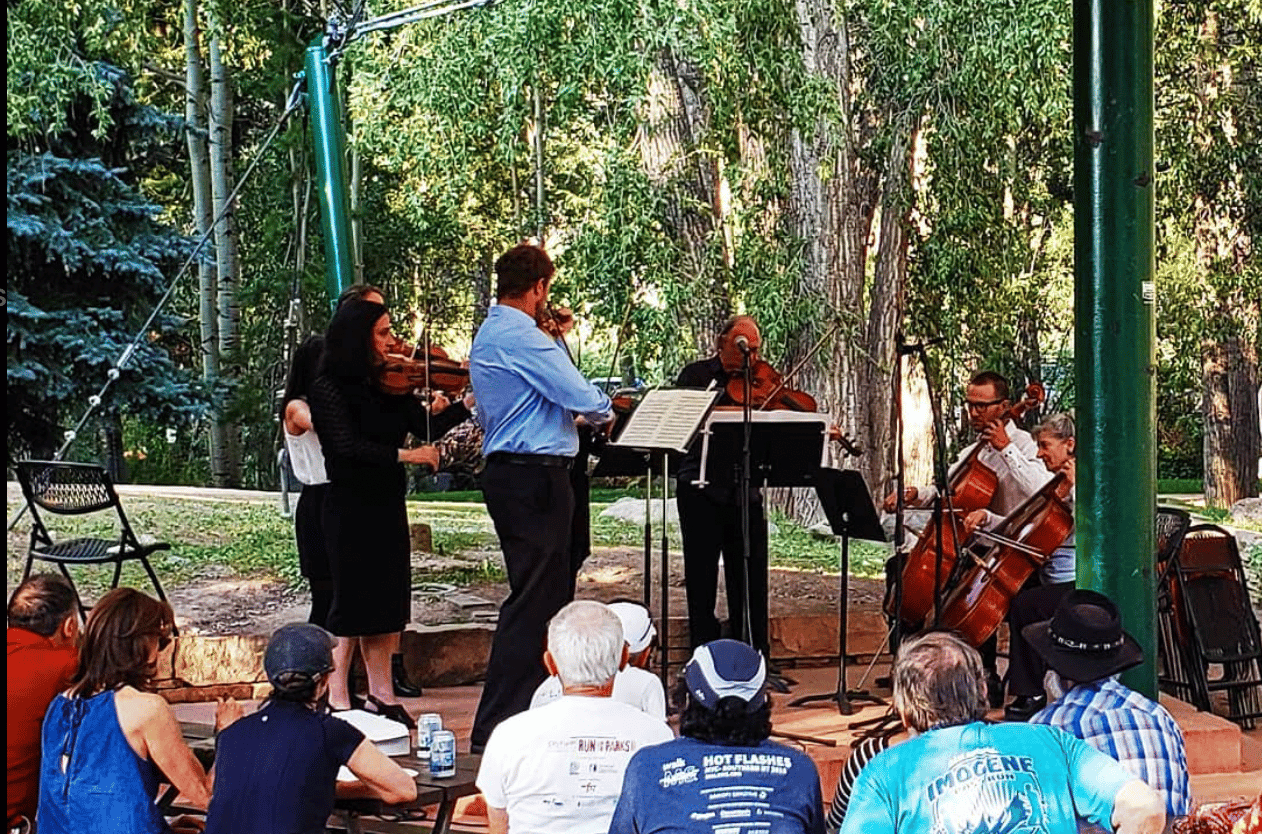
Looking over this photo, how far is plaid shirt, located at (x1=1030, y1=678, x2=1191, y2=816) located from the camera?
3852 mm

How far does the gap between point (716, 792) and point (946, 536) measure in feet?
12.2

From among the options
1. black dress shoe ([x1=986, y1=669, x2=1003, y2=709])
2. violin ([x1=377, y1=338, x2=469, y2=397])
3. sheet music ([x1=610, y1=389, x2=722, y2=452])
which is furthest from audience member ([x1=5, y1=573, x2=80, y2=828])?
black dress shoe ([x1=986, y1=669, x2=1003, y2=709])

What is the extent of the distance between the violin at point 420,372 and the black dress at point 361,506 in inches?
2.6

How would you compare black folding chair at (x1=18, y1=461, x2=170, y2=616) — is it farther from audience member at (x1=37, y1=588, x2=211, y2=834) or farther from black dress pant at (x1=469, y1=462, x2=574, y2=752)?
audience member at (x1=37, y1=588, x2=211, y2=834)

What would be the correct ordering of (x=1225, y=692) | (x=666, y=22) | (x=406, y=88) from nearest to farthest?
(x=1225, y=692) < (x=666, y=22) < (x=406, y=88)

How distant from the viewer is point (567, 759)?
12.0 feet

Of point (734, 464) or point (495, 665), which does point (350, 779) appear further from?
point (734, 464)

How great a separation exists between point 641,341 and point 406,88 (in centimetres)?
268

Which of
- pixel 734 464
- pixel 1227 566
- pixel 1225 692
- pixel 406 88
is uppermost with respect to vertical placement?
pixel 406 88

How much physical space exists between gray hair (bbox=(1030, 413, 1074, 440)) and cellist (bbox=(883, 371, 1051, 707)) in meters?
0.07

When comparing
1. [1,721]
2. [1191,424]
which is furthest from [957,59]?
[1191,424]

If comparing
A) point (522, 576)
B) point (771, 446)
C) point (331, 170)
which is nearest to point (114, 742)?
point (522, 576)

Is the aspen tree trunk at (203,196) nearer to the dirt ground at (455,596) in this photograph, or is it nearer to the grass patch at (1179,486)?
the dirt ground at (455,596)

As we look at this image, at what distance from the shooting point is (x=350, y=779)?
4.09 m
